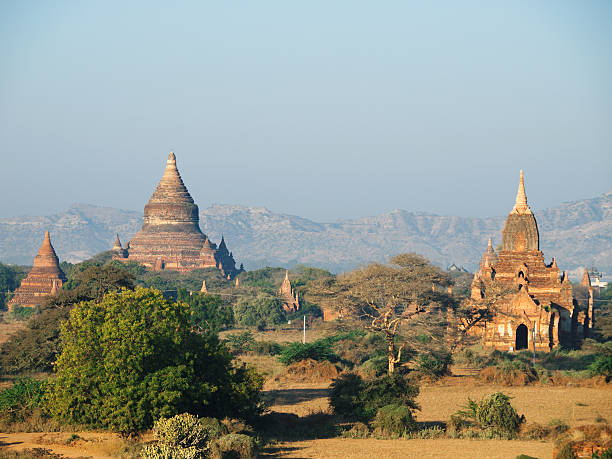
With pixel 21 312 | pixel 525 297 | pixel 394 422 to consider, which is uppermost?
pixel 525 297

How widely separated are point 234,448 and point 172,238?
9466 cm

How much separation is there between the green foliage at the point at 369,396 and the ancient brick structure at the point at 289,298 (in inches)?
2125

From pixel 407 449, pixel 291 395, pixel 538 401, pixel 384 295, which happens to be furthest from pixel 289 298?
pixel 407 449

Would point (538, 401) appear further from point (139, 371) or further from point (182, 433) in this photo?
point (182, 433)

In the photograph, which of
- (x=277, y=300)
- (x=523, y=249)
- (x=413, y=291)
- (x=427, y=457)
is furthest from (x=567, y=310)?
(x=427, y=457)

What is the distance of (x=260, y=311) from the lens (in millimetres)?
76812

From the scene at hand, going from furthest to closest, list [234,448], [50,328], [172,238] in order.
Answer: [172,238], [50,328], [234,448]

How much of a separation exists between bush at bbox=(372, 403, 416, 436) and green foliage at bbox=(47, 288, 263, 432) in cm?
323

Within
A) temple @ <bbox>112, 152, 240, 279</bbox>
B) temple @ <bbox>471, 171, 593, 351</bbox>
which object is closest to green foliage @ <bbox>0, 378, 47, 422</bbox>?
temple @ <bbox>471, 171, 593, 351</bbox>

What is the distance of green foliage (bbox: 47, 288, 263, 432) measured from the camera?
23.5 m

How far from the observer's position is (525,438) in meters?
25.4

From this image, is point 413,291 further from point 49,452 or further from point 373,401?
point 49,452

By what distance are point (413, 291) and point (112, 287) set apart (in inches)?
482

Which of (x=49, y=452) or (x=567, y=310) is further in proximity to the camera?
(x=567, y=310)
